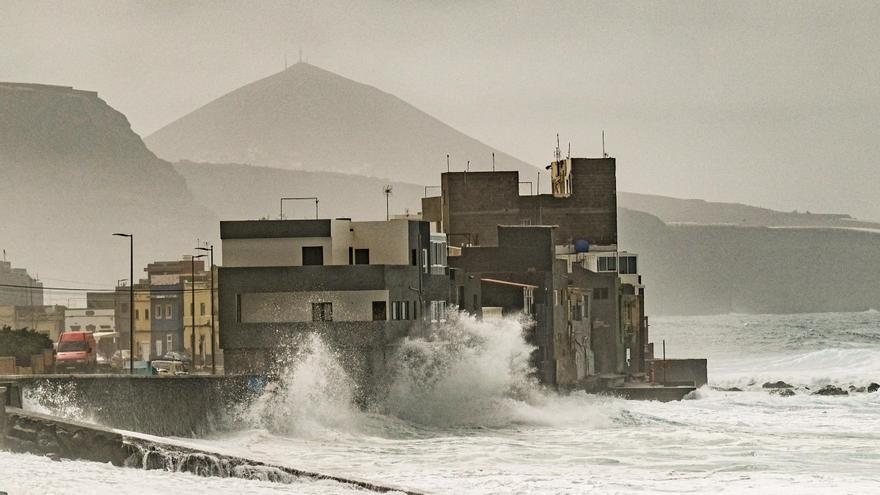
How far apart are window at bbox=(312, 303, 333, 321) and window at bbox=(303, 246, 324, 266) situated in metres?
3.99

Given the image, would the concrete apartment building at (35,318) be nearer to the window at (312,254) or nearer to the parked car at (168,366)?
the parked car at (168,366)

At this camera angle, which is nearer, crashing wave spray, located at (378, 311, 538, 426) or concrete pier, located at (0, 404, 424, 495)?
concrete pier, located at (0, 404, 424, 495)

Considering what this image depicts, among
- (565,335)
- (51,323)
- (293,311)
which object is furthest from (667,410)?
(51,323)

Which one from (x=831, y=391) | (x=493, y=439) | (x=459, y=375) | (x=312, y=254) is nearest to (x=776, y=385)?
(x=831, y=391)

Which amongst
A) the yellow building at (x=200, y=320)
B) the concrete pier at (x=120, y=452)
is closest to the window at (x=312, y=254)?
the concrete pier at (x=120, y=452)

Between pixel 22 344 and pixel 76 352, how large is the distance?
7.62 feet

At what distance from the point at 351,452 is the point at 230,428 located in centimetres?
359

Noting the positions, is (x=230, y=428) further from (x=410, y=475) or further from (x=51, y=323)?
(x=51, y=323)

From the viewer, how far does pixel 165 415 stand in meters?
44.8

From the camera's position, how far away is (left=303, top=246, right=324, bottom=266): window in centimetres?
6028

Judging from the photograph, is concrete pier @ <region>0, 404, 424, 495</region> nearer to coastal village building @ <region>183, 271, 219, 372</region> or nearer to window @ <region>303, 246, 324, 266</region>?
window @ <region>303, 246, 324, 266</region>

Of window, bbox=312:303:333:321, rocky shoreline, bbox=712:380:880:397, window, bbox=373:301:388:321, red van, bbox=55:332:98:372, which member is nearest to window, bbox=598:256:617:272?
rocky shoreline, bbox=712:380:880:397

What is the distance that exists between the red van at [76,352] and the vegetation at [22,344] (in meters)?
0.66

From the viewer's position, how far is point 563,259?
90688 mm
